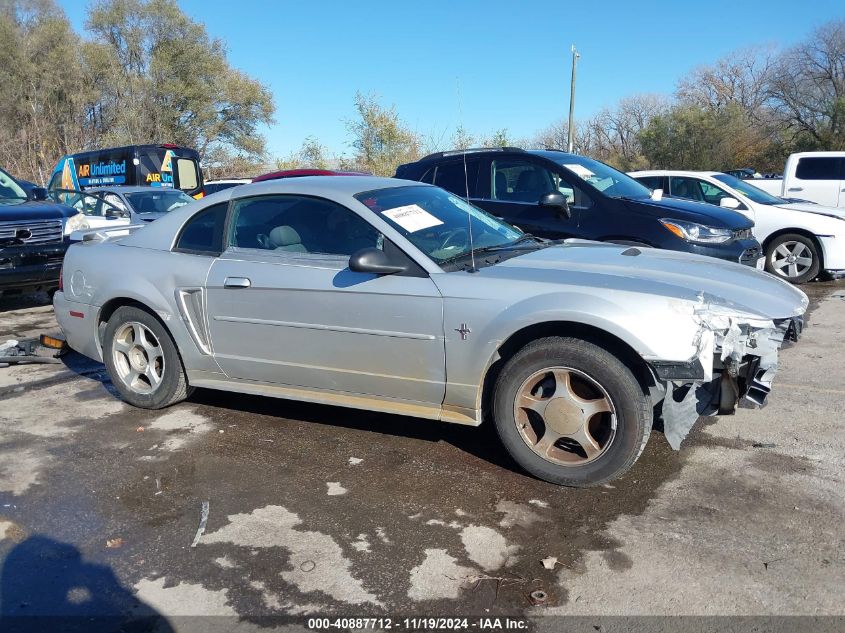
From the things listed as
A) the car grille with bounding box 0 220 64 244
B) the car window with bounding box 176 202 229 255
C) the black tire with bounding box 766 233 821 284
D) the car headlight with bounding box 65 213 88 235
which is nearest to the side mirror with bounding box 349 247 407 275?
the car window with bounding box 176 202 229 255

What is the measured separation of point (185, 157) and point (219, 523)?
20.4 metres

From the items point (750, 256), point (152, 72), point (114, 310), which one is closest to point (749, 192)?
point (750, 256)

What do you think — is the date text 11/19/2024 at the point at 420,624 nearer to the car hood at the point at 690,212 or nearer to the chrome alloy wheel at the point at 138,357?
the chrome alloy wheel at the point at 138,357

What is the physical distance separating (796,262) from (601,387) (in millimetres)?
7943

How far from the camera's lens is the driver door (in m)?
3.85

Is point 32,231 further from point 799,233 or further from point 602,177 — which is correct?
point 799,233

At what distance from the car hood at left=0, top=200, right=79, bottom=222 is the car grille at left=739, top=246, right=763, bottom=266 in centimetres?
802

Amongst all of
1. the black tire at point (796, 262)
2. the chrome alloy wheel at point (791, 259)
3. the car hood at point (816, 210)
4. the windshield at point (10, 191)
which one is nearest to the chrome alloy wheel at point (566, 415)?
the black tire at point (796, 262)

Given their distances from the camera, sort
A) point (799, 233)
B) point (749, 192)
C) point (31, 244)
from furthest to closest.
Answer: point (749, 192)
point (799, 233)
point (31, 244)

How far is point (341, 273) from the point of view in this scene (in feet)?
13.3

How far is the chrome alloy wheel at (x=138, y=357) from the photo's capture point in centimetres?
491

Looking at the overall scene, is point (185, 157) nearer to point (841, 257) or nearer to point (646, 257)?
point (841, 257)

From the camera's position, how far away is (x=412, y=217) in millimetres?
4250

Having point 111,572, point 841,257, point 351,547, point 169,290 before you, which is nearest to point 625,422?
point 351,547
